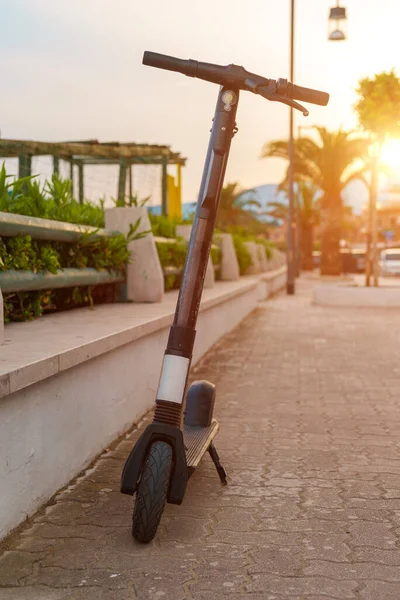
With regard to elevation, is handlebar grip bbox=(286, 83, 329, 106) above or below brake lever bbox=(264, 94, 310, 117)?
above

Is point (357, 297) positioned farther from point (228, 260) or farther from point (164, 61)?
point (164, 61)

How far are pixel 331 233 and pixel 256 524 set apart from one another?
39822mm

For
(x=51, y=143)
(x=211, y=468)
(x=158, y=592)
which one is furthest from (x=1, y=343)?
(x=51, y=143)

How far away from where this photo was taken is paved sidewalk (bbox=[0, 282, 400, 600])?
10.6ft

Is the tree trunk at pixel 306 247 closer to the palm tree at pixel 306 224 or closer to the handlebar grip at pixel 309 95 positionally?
the palm tree at pixel 306 224

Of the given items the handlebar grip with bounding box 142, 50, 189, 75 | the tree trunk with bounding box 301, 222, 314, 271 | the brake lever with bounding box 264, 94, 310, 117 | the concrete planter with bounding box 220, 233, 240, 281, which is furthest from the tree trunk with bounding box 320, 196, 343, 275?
the handlebar grip with bounding box 142, 50, 189, 75

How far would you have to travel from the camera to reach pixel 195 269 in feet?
12.6

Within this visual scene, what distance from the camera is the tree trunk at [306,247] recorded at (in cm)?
6275

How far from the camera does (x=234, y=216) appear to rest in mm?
62781

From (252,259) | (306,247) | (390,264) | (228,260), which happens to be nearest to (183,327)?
(228,260)

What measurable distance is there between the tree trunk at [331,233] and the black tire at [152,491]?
39286 millimetres

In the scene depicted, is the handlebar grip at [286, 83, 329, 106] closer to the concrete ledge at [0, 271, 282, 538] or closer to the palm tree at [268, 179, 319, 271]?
the concrete ledge at [0, 271, 282, 538]

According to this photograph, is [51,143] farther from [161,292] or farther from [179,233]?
[161,292]

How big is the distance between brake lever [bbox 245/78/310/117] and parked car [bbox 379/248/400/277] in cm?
4323
